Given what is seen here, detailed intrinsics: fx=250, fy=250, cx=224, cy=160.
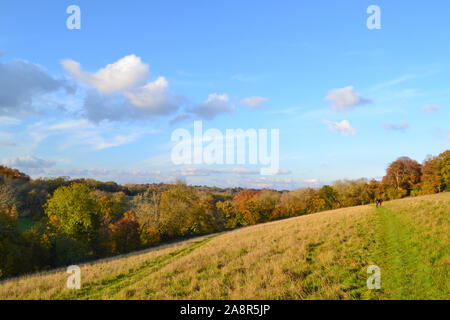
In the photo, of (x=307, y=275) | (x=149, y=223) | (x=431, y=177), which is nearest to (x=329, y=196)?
(x=431, y=177)

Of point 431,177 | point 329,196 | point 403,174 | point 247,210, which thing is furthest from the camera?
point 329,196

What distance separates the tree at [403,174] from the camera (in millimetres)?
73000

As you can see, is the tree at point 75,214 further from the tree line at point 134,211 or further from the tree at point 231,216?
the tree at point 231,216

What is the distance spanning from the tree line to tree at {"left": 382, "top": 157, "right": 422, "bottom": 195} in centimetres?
7

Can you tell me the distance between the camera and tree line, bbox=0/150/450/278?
2830cm

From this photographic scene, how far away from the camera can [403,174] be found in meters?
74.8

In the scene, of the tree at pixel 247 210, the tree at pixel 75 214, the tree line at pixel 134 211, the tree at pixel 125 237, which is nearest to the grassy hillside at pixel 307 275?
the tree line at pixel 134 211

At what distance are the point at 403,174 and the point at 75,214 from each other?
84442mm

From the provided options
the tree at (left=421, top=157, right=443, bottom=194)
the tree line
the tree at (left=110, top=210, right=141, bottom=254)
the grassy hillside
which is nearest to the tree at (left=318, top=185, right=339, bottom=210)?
the tree line

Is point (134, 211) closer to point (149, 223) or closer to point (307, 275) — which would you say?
point (149, 223)

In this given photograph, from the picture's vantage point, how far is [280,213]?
76688 mm
